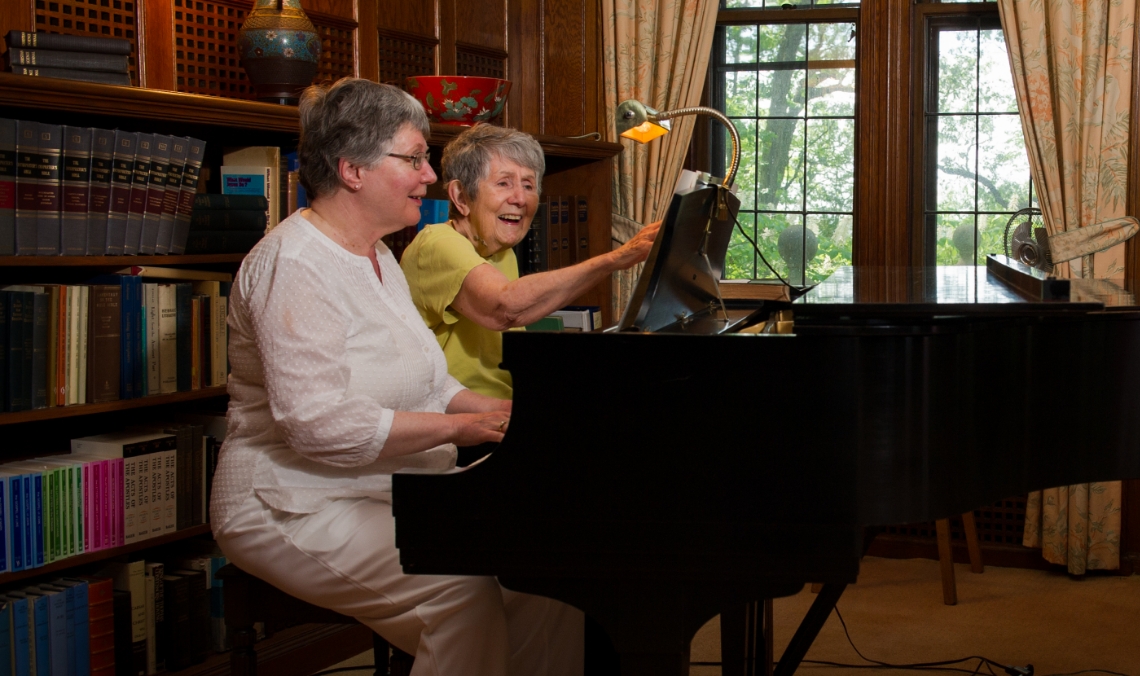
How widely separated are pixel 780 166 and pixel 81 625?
2780 millimetres

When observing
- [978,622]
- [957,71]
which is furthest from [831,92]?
[978,622]

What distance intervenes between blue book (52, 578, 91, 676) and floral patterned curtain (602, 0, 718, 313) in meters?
2.07

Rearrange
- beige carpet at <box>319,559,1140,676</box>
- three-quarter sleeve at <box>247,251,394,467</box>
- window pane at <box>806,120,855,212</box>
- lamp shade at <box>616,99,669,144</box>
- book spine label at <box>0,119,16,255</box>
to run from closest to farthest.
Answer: three-quarter sleeve at <box>247,251,394,467</box>
book spine label at <box>0,119,16,255</box>
lamp shade at <box>616,99,669,144</box>
beige carpet at <box>319,559,1140,676</box>
window pane at <box>806,120,855,212</box>

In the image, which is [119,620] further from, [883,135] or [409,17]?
[883,135]

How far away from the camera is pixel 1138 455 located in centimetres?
196

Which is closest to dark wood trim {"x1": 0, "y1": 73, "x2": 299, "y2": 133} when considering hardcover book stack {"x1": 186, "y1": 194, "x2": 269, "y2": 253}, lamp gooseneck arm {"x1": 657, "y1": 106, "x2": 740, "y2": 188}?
hardcover book stack {"x1": 186, "y1": 194, "x2": 269, "y2": 253}

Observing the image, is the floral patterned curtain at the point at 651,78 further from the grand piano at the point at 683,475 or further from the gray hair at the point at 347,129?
the grand piano at the point at 683,475

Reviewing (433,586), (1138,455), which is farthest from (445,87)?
(1138,455)

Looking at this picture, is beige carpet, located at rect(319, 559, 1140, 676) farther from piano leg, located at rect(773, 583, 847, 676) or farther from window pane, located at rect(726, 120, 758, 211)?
window pane, located at rect(726, 120, 758, 211)

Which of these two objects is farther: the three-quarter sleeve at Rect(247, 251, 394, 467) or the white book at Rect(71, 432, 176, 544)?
the white book at Rect(71, 432, 176, 544)

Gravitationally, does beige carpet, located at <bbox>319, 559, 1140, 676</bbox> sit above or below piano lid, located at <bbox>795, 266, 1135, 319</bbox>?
below

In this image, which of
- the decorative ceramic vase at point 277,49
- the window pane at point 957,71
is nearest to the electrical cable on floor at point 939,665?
the decorative ceramic vase at point 277,49

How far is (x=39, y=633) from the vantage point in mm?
2363

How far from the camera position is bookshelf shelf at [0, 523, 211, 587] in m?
2.32
